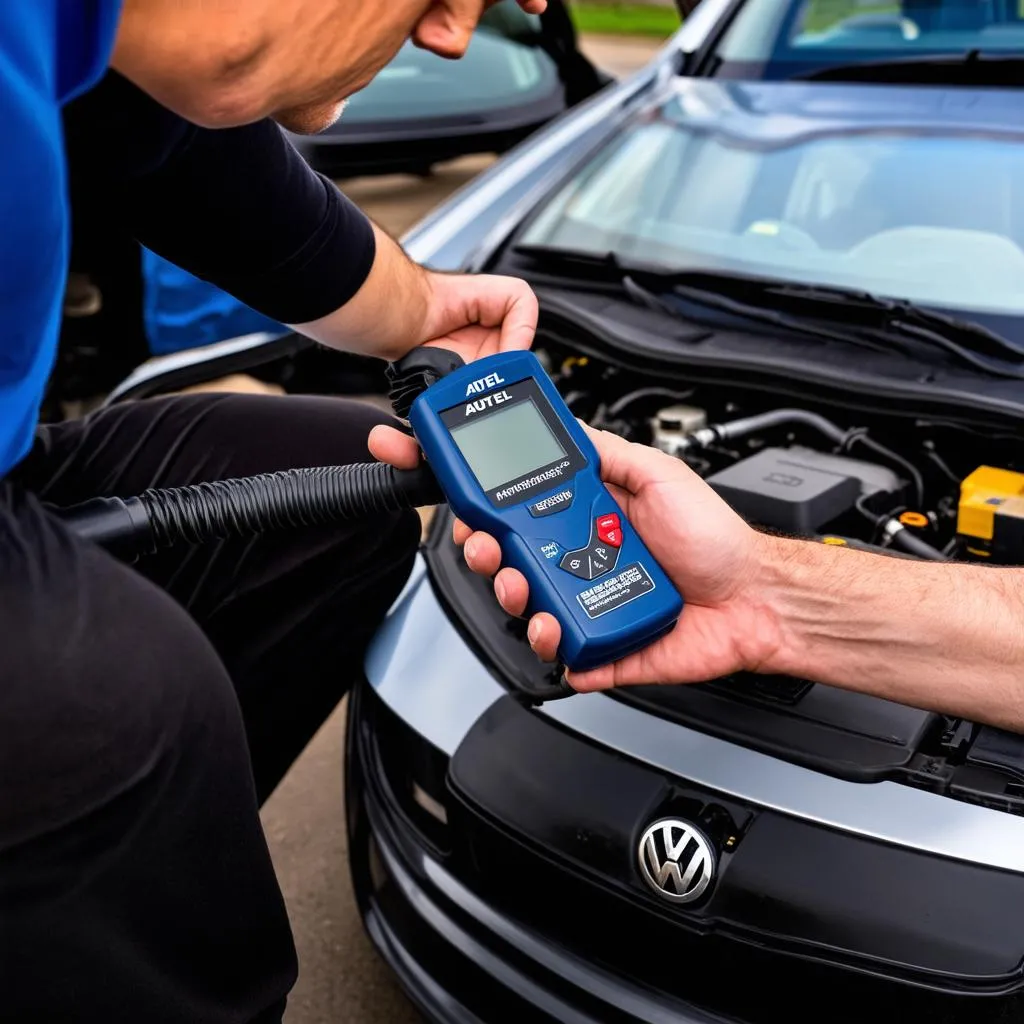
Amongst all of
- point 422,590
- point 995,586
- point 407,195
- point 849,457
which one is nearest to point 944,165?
point 849,457

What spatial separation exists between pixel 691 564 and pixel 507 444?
26 centimetres

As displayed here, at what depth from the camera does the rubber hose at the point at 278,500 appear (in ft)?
3.91

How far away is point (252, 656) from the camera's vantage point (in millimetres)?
1570

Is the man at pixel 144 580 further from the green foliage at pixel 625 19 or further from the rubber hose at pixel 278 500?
the green foliage at pixel 625 19

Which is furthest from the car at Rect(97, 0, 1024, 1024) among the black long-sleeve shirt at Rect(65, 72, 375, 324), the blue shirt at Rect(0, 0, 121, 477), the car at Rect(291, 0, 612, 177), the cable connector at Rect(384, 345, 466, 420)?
the car at Rect(291, 0, 612, 177)

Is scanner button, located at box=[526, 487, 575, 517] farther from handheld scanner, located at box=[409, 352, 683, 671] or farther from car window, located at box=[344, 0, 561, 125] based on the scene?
car window, located at box=[344, 0, 561, 125]

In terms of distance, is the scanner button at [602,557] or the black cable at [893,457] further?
the black cable at [893,457]

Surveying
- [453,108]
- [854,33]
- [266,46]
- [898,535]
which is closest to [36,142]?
[266,46]

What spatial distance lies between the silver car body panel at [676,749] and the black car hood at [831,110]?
1.28m

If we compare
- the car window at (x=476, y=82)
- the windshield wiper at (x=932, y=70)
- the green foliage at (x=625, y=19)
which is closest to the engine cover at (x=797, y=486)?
the windshield wiper at (x=932, y=70)

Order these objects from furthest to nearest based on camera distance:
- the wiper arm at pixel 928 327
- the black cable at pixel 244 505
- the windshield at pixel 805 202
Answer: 1. the windshield at pixel 805 202
2. the wiper arm at pixel 928 327
3. the black cable at pixel 244 505

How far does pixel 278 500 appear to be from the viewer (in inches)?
48.2

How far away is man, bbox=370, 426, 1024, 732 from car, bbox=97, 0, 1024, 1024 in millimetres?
84

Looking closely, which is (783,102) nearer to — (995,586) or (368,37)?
(995,586)
